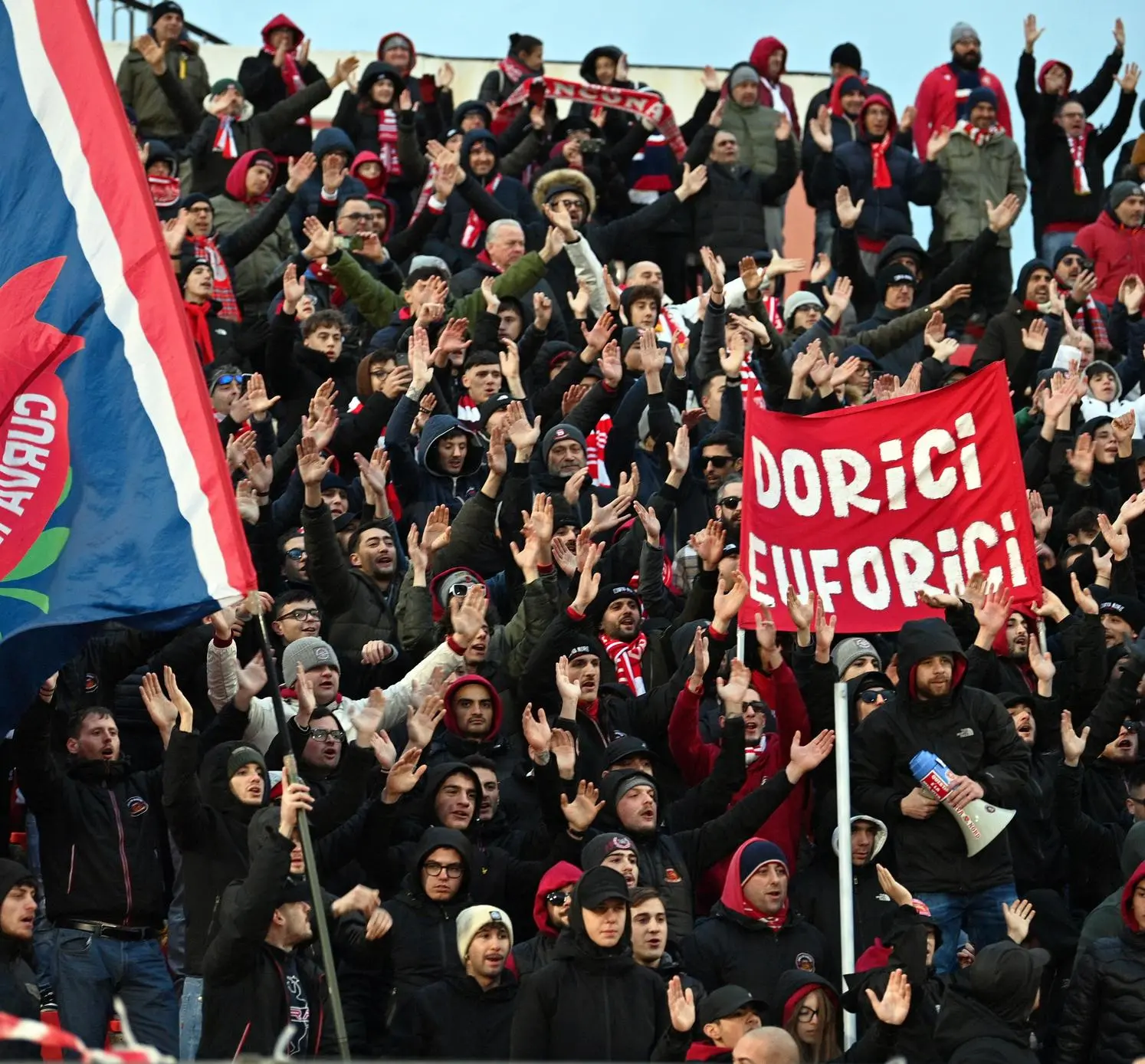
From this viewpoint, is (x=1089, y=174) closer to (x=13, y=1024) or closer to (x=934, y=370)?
(x=934, y=370)

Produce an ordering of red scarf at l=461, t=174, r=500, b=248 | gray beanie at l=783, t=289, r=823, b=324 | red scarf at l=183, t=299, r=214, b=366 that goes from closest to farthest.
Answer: red scarf at l=183, t=299, r=214, b=366 < gray beanie at l=783, t=289, r=823, b=324 < red scarf at l=461, t=174, r=500, b=248

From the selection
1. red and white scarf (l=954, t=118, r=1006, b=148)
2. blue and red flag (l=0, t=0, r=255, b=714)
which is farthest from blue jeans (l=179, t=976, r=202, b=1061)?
red and white scarf (l=954, t=118, r=1006, b=148)

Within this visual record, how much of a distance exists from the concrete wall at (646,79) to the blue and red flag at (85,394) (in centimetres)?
1741

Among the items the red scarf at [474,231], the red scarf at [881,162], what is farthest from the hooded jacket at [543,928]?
the red scarf at [881,162]

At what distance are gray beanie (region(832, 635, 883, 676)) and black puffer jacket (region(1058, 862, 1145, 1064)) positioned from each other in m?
2.27

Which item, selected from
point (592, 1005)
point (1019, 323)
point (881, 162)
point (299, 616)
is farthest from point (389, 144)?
point (592, 1005)

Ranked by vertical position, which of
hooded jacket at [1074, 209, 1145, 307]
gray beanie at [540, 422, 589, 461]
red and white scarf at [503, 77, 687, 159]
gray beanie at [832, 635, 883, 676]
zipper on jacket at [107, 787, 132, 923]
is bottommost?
zipper on jacket at [107, 787, 132, 923]

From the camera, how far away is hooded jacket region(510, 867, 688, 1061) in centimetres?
908

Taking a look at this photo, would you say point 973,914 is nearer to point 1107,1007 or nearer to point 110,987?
point 1107,1007

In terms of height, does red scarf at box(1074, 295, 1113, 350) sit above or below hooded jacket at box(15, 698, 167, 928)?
above

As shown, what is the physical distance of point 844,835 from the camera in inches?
404

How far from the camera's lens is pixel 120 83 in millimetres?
20328

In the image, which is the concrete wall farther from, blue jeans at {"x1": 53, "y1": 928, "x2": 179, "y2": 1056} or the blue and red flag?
the blue and red flag

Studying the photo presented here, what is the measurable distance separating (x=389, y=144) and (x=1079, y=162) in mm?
5592
